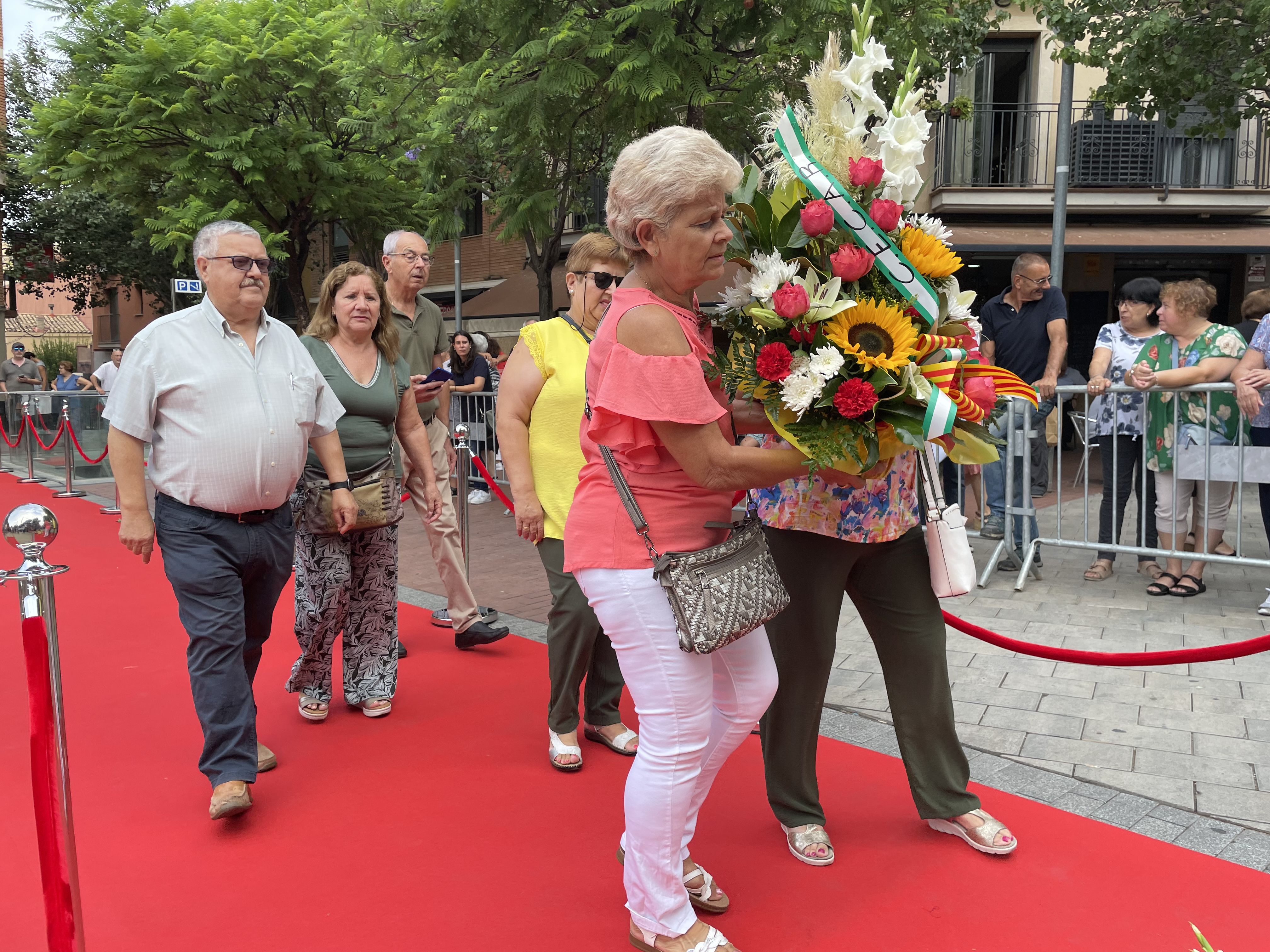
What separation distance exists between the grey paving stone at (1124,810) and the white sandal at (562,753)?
1808 millimetres

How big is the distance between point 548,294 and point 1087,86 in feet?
35.6

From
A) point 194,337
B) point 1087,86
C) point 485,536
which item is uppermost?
point 1087,86

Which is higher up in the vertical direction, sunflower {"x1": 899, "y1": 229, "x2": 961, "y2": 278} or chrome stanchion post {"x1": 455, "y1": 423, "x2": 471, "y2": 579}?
sunflower {"x1": 899, "y1": 229, "x2": 961, "y2": 278}

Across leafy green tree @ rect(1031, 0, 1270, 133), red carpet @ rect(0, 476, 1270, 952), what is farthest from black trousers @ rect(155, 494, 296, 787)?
leafy green tree @ rect(1031, 0, 1270, 133)

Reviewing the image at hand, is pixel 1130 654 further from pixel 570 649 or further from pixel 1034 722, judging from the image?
pixel 570 649

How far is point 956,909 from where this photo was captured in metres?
2.92

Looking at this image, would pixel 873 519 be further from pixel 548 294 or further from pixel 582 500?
pixel 548 294

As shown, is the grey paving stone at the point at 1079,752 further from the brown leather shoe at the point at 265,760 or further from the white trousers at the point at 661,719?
the brown leather shoe at the point at 265,760

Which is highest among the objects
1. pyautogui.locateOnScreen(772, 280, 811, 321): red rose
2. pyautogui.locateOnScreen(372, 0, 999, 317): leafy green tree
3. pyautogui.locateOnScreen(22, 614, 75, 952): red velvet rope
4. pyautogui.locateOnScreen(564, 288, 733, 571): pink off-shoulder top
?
pyautogui.locateOnScreen(372, 0, 999, 317): leafy green tree

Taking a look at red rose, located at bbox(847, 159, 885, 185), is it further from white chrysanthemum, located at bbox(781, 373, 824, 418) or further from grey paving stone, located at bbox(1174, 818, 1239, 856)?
grey paving stone, located at bbox(1174, 818, 1239, 856)

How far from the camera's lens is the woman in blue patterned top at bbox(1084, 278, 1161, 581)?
6617 millimetres

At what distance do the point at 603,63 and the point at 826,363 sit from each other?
6.75m

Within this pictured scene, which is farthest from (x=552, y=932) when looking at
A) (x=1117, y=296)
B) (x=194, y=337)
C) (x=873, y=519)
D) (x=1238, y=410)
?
(x=1117, y=296)

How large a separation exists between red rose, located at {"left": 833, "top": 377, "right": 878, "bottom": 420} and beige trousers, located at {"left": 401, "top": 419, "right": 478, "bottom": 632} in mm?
3471
